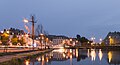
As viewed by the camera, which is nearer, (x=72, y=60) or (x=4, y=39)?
(x=72, y=60)

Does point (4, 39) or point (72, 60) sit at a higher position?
point (4, 39)

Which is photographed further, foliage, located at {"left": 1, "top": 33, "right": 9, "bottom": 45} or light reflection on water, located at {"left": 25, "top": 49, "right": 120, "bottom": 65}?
foliage, located at {"left": 1, "top": 33, "right": 9, "bottom": 45}

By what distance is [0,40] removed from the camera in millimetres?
101500

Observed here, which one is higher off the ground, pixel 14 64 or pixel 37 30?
pixel 37 30

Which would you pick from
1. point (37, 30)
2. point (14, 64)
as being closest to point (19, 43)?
point (37, 30)

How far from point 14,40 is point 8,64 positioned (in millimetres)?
99302

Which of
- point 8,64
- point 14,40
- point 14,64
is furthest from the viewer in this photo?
point 14,40

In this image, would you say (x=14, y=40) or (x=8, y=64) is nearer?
(x=8, y=64)

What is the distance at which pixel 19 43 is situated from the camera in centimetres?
12469

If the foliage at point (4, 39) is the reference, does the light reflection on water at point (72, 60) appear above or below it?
below

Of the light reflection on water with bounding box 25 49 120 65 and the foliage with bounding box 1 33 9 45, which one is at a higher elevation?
the foliage with bounding box 1 33 9 45

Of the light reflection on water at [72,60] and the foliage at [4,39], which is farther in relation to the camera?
the foliage at [4,39]

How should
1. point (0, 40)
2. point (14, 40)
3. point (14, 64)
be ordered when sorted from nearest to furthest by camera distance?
1. point (14, 64)
2. point (0, 40)
3. point (14, 40)

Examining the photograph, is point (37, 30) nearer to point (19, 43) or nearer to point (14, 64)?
point (19, 43)
